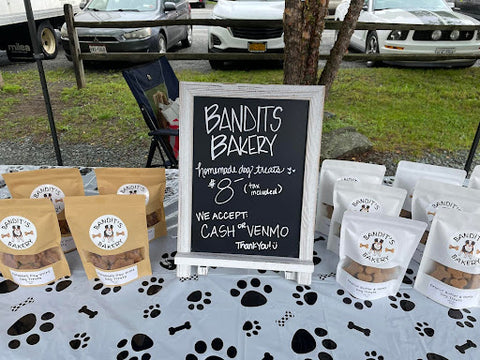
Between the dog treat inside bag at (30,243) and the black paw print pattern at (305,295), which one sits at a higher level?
the dog treat inside bag at (30,243)

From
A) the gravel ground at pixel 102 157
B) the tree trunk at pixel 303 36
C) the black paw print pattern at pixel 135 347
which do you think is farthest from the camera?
the gravel ground at pixel 102 157

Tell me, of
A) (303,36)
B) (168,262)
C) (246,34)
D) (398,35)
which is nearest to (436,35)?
(398,35)

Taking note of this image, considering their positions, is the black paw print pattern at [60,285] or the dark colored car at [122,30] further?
the dark colored car at [122,30]

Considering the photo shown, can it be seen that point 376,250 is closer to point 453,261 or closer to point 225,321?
point 453,261

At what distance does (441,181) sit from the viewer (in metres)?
1.24

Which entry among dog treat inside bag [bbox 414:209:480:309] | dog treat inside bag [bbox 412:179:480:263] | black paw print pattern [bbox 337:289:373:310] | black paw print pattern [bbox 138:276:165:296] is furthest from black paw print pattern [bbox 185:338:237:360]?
dog treat inside bag [bbox 412:179:480:263]

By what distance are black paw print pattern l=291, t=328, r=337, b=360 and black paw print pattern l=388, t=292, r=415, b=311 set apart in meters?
0.23

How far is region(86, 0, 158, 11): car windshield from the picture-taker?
5840 millimetres

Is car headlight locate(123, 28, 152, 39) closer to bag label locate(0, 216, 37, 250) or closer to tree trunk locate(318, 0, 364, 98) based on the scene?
tree trunk locate(318, 0, 364, 98)

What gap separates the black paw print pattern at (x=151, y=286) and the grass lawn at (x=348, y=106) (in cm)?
305

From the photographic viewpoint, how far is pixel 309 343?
3.05 feet

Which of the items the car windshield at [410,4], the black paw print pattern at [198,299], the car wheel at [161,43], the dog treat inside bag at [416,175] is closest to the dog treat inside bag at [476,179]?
the dog treat inside bag at [416,175]

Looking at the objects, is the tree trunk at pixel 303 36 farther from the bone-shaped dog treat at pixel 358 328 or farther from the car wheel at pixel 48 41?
the car wheel at pixel 48 41

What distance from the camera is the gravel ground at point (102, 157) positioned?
3.51 m
